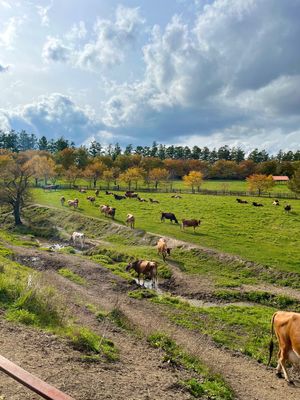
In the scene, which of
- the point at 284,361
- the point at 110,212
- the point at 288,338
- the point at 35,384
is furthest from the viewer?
the point at 110,212

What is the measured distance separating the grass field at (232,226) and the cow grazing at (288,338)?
13.8 m

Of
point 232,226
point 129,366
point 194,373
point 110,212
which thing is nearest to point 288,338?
point 194,373

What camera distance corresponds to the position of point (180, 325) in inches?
610

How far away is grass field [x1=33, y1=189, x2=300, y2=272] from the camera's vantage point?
27.9 meters

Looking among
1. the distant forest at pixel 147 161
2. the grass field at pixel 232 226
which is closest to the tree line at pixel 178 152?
the distant forest at pixel 147 161

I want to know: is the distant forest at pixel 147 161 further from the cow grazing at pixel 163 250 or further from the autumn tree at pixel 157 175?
the cow grazing at pixel 163 250

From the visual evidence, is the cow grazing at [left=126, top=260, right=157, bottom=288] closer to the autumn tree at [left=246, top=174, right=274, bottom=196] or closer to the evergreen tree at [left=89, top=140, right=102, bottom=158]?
the autumn tree at [left=246, top=174, right=274, bottom=196]

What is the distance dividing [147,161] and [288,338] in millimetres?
102791

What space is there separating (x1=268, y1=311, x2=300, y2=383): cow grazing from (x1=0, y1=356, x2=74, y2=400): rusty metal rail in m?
8.47

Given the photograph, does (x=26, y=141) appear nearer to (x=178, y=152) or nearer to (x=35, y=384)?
(x=178, y=152)

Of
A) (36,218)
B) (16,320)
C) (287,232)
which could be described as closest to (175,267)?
(287,232)

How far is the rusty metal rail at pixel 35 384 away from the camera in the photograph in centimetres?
344

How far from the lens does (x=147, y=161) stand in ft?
367

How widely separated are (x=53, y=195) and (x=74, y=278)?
4595cm
